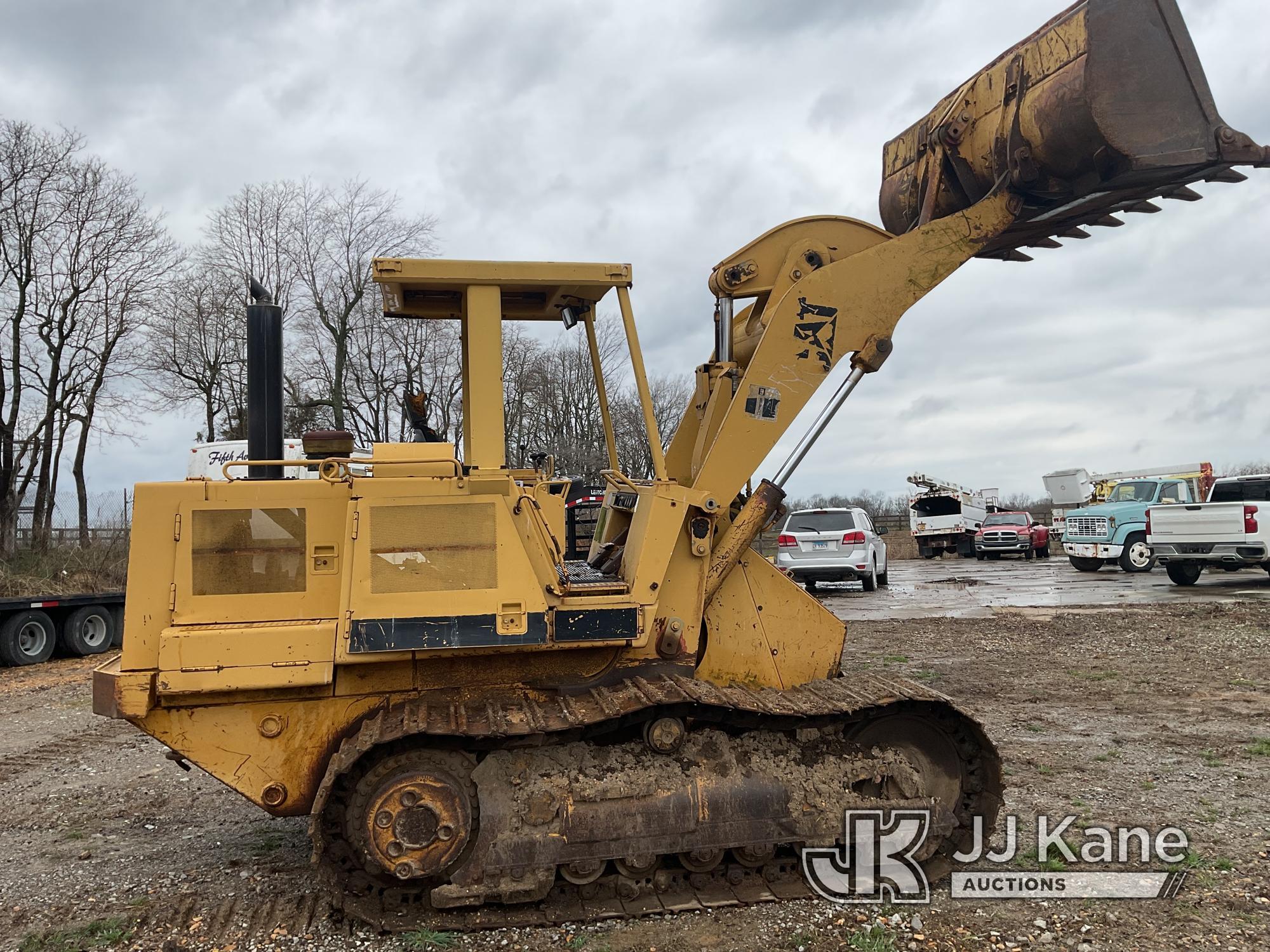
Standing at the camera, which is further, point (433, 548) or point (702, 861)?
point (702, 861)

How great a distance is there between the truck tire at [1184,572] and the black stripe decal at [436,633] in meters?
18.2

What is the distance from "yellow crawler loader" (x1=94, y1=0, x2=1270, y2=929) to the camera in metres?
4.39

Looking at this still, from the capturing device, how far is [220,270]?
2677 cm

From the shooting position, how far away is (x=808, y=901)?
454 centimetres

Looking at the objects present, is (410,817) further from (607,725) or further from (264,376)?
(264,376)

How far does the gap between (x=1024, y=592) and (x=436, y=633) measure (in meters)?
17.4

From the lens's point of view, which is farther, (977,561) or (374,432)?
(977,561)

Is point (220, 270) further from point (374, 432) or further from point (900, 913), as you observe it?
point (900, 913)

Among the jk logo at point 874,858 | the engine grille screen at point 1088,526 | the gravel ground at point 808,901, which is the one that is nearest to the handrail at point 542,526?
the gravel ground at point 808,901

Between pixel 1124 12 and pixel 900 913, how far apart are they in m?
4.92

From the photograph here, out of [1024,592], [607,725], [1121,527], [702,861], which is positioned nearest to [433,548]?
[607,725]

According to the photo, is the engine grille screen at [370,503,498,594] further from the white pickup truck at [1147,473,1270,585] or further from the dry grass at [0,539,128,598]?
→ the white pickup truck at [1147,473,1270,585]

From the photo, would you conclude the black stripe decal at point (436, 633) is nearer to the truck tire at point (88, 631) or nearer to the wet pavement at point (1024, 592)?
the wet pavement at point (1024, 592)

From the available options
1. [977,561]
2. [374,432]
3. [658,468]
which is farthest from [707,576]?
[977,561]
